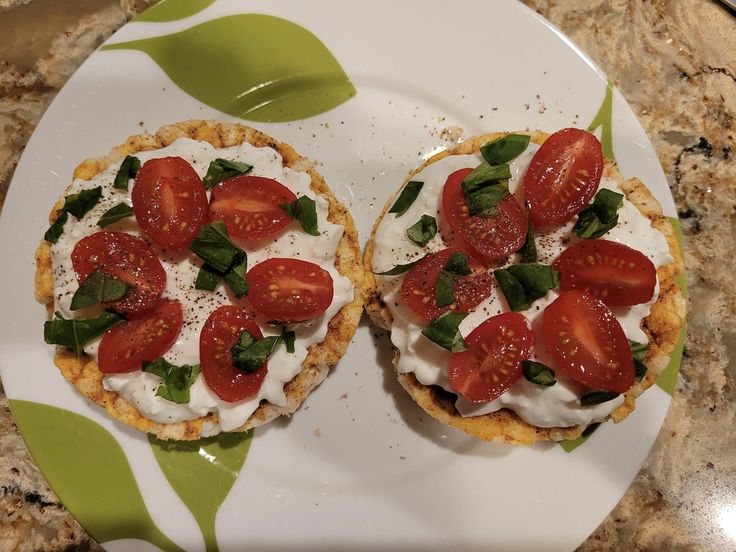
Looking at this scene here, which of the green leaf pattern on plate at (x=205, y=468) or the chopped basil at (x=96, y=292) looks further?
the green leaf pattern on plate at (x=205, y=468)

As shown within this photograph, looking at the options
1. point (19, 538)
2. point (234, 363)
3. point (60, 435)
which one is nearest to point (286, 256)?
point (234, 363)

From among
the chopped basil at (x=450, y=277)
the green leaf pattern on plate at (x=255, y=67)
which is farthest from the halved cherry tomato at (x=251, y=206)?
the green leaf pattern on plate at (x=255, y=67)

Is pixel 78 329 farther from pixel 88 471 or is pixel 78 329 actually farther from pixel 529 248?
pixel 529 248

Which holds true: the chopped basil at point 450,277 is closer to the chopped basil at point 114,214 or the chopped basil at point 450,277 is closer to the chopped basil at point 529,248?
the chopped basil at point 529,248

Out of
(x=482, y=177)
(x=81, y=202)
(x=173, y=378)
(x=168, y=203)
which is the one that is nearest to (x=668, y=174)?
(x=482, y=177)

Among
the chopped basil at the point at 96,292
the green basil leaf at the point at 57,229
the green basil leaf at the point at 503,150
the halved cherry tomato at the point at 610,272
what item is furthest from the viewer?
the green basil leaf at the point at 503,150

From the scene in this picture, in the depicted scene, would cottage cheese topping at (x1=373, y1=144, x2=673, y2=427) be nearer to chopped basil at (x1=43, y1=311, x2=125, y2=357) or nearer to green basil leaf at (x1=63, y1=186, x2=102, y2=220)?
chopped basil at (x1=43, y1=311, x2=125, y2=357)
